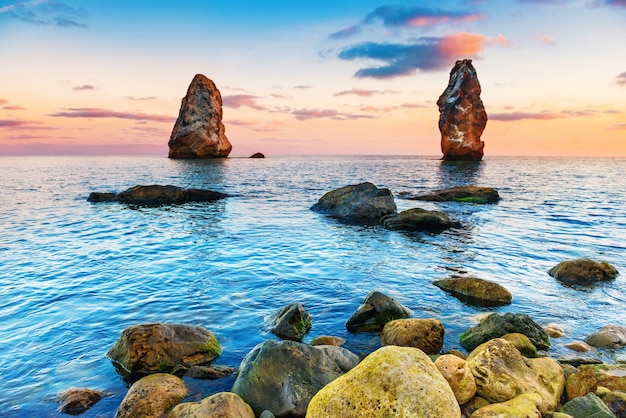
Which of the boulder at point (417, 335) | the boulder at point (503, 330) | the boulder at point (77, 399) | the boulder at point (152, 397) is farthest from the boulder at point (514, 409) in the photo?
the boulder at point (77, 399)

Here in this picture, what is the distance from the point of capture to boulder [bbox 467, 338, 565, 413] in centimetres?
594

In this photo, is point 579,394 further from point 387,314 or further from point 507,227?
point 507,227

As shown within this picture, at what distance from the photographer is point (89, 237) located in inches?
752

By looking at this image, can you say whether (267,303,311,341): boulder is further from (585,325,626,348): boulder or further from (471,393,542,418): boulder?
(585,325,626,348): boulder

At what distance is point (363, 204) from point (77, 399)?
66.3 ft

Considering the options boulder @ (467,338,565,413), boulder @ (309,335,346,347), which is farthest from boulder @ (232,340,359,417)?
boulder @ (467,338,565,413)

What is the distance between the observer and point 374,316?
30.9 feet

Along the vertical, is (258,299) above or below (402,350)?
below

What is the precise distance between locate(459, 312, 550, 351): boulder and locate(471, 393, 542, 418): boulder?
2.62 meters

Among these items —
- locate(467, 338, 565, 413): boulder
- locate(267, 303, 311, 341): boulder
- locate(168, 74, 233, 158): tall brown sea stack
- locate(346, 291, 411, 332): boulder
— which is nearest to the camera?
locate(467, 338, 565, 413): boulder

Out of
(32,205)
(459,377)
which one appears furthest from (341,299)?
(32,205)

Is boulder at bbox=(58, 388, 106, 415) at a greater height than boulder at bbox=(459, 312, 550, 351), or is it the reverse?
boulder at bbox=(459, 312, 550, 351)

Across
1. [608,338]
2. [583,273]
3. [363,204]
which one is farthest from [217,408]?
[363,204]

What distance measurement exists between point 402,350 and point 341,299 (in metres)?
6.15
